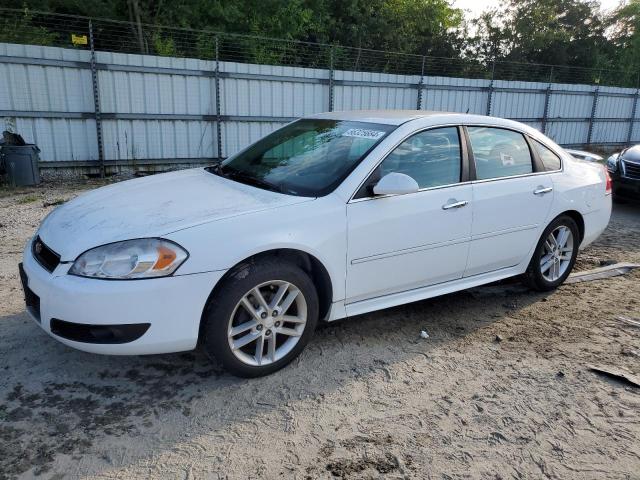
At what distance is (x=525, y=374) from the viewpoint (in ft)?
11.4

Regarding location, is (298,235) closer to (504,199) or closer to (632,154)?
(504,199)

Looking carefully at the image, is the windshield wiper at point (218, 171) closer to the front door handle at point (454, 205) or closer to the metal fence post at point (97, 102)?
the front door handle at point (454, 205)

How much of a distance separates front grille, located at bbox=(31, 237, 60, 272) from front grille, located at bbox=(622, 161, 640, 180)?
854cm

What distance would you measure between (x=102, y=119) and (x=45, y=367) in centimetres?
791

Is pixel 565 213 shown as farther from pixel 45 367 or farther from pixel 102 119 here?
pixel 102 119

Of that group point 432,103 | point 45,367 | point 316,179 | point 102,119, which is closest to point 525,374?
point 316,179

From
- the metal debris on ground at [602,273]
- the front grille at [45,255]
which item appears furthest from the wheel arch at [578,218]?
the front grille at [45,255]

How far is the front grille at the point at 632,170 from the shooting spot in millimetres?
8484

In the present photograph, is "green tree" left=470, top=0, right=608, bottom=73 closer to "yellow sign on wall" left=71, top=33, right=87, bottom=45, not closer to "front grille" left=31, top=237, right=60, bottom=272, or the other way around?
"yellow sign on wall" left=71, top=33, right=87, bottom=45

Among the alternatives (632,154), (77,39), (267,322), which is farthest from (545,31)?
(267,322)

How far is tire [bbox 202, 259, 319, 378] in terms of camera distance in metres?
3.03

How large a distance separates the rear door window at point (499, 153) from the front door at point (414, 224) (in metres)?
0.20

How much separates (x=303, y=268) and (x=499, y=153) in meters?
2.02

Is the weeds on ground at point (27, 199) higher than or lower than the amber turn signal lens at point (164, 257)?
lower
